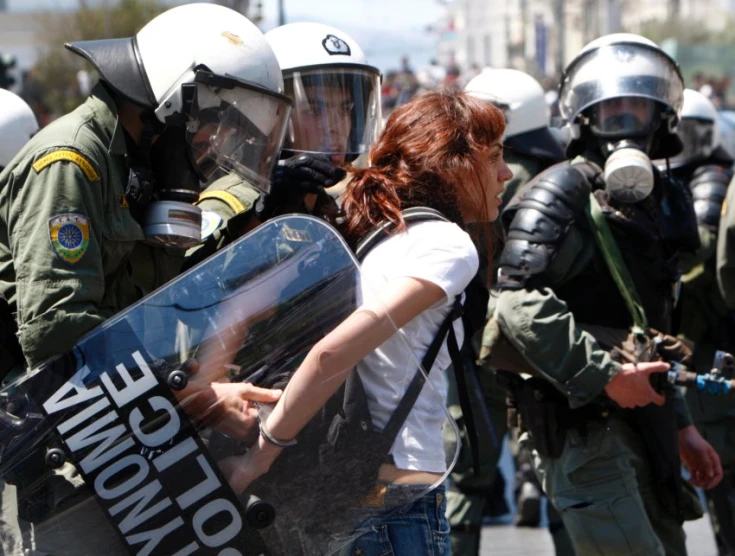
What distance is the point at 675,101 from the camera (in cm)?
419

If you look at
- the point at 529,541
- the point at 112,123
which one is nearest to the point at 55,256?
the point at 112,123

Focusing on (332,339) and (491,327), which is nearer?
(332,339)

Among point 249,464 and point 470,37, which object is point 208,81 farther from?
point 470,37

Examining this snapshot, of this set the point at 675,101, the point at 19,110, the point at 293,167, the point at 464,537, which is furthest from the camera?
the point at 464,537

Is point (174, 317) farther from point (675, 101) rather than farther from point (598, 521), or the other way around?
point (675, 101)

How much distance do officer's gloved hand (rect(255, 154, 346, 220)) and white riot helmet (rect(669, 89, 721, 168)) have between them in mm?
3252

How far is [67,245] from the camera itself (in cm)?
247

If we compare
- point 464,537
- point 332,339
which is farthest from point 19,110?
point 332,339

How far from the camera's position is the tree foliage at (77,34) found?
29.1m

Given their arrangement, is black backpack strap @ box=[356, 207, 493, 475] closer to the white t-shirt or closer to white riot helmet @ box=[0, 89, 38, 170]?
the white t-shirt

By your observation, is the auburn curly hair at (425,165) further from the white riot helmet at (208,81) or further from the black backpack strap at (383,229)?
the white riot helmet at (208,81)

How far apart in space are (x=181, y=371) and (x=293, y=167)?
0.82 meters

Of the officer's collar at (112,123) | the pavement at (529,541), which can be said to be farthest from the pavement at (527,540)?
the officer's collar at (112,123)

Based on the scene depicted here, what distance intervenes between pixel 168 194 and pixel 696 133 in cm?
379
